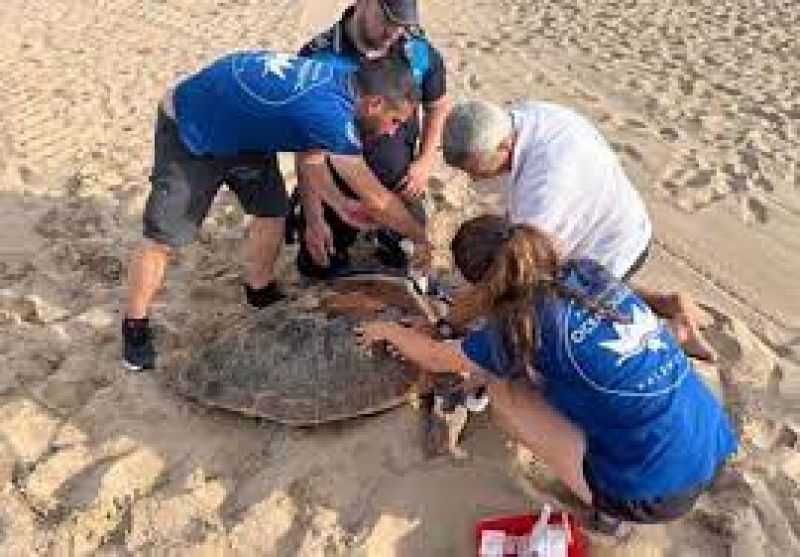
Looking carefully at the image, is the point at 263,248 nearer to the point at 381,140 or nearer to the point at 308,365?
the point at 381,140

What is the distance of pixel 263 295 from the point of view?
16.1 ft

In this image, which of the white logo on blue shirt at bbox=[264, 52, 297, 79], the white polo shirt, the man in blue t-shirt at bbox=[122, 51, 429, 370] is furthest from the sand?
the white logo on blue shirt at bbox=[264, 52, 297, 79]

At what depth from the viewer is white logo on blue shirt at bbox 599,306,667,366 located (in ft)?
10.6

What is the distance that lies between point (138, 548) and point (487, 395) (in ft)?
4.14

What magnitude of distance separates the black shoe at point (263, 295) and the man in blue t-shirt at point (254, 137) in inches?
13.0

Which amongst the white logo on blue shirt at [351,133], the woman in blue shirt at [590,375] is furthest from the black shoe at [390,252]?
the woman in blue shirt at [590,375]

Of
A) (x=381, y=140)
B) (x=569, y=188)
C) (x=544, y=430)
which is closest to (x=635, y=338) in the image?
(x=544, y=430)

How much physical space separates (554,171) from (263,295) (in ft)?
5.23

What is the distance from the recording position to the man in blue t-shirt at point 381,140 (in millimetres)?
4609

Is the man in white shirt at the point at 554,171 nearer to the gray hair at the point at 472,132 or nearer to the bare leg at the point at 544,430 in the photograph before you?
the gray hair at the point at 472,132

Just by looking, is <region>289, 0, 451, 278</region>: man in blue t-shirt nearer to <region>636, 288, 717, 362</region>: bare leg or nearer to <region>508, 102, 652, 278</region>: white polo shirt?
<region>508, 102, 652, 278</region>: white polo shirt

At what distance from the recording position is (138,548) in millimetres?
3777

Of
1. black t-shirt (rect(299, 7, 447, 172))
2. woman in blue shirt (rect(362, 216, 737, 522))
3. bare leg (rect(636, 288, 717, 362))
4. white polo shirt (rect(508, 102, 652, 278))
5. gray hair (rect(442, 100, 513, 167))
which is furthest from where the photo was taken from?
black t-shirt (rect(299, 7, 447, 172))

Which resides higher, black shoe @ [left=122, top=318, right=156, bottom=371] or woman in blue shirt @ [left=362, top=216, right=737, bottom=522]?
woman in blue shirt @ [left=362, top=216, right=737, bottom=522]
